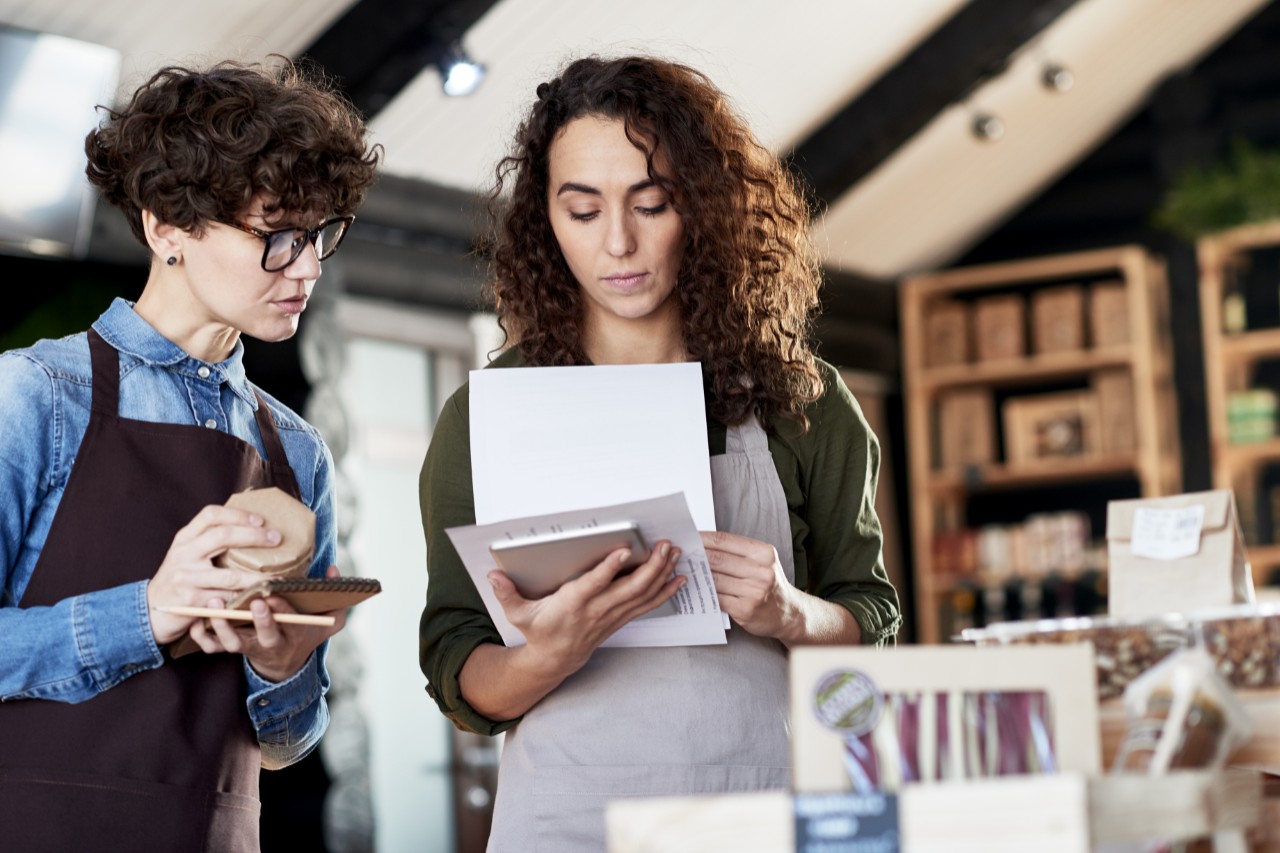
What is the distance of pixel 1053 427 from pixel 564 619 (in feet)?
20.6

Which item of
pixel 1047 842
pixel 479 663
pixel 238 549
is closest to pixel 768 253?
pixel 479 663

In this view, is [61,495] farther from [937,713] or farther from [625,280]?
[937,713]

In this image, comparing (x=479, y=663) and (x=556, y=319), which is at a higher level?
(x=556, y=319)

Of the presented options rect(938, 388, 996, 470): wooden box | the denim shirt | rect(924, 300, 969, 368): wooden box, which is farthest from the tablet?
rect(924, 300, 969, 368): wooden box

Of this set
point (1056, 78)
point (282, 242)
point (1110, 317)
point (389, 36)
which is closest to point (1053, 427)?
point (1110, 317)

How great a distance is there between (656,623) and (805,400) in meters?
→ 0.35

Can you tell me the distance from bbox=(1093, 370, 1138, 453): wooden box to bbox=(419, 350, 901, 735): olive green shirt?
5657mm

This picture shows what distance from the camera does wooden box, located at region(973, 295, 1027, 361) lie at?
7676 millimetres

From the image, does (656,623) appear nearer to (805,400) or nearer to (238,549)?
(805,400)

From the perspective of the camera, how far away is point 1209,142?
7734 millimetres

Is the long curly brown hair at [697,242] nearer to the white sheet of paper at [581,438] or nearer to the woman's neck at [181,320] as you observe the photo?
the white sheet of paper at [581,438]

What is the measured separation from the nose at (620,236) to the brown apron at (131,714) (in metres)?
0.48

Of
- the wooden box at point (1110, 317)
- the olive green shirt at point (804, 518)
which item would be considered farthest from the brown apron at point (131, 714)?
the wooden box at point (1110, 317)

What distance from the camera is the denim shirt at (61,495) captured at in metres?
1.57
